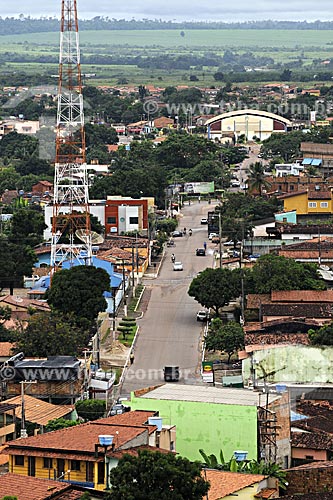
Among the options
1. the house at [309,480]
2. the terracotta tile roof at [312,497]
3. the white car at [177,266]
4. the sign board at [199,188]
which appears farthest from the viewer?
the sign board at [199,188]

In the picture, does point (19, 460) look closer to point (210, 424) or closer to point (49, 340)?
point (210, 424)

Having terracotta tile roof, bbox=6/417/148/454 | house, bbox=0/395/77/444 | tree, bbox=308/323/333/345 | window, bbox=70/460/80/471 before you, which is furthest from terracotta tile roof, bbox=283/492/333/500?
tree, bbox=308/323/333/345

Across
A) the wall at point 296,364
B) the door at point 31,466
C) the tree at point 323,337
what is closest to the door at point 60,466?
the door at point 31,466

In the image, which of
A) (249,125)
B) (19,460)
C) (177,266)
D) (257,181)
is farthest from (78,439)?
(249,125)

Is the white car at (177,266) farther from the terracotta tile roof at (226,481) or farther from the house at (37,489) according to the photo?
the house at (37,489)

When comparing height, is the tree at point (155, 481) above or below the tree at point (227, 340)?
above

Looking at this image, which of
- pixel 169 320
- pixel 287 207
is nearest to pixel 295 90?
pixel 287 207

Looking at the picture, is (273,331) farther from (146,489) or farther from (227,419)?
(146,489)
